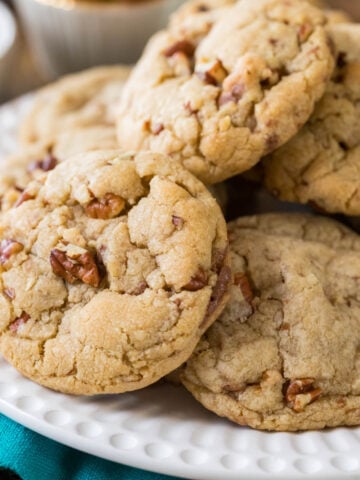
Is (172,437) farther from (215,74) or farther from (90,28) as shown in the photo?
(90,28)

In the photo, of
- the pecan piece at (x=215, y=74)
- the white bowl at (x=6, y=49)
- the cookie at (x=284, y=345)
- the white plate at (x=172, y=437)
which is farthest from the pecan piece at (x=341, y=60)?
the white bowl at (x=6, y=49)

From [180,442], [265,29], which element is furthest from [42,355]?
[265,29]

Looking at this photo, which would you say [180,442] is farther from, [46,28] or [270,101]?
[46,28]

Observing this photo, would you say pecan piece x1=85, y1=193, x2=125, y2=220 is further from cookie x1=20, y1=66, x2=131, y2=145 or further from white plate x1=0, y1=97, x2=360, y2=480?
cookie x1=20, y1=66, x2=131, y2=145

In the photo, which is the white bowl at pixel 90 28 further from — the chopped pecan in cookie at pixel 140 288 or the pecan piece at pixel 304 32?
the chopped pecan in cookie at pixel 140 288

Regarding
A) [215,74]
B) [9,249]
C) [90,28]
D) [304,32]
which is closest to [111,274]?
[9,249]

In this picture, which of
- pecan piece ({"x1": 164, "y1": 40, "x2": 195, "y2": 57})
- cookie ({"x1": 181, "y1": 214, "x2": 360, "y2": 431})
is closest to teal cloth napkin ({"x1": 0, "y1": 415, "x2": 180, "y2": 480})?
cookie ({"x1": 181, "y1": 214, "x2": 360, "y2": 431})
